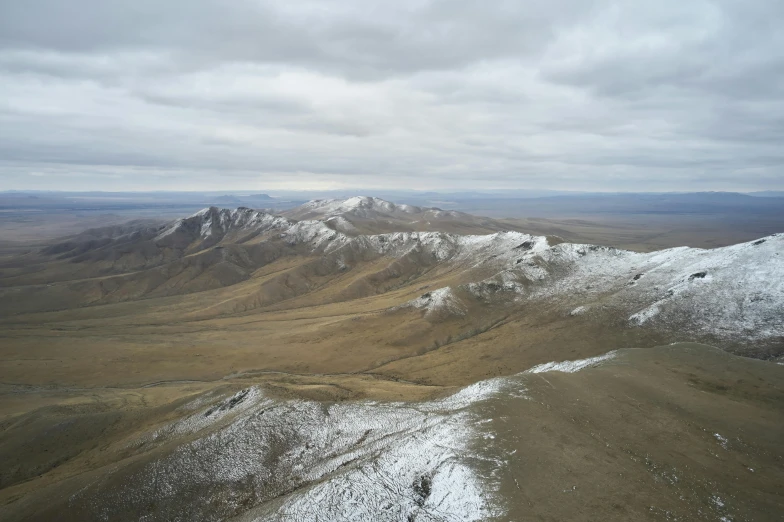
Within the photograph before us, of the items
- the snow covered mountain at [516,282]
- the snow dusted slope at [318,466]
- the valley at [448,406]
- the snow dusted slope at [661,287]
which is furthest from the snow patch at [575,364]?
the snow dusted slope at [661,287]

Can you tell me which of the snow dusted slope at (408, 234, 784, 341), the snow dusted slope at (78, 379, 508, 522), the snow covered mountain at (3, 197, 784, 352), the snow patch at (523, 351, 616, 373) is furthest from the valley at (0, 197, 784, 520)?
the snow patch at (523, 351, 616, 373)

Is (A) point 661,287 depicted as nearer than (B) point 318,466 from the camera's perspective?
No

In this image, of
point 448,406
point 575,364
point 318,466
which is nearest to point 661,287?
point 575,364

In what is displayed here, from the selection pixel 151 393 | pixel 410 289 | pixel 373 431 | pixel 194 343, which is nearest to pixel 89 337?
pixel 194 343

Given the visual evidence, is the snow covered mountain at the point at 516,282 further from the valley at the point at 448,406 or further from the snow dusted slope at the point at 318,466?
the snow dusted slope at the point at 318,466

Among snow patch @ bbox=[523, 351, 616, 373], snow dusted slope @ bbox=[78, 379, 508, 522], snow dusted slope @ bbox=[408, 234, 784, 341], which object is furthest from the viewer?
snow dusted slope @ bbox=[408, 234, 784, 341]

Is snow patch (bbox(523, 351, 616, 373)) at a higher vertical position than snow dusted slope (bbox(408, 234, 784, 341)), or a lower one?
lower

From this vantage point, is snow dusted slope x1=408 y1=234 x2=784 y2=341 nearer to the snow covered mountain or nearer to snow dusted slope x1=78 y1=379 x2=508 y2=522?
the snow covered mountain

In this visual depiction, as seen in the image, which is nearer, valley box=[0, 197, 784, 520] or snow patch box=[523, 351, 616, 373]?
valley box=[0, 197, 784, 520]

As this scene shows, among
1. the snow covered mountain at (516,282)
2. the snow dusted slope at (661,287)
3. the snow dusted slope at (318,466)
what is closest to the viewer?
Result: the snow dusted slope at (318,466)

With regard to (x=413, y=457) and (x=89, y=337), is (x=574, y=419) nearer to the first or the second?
(x=413, y=457)

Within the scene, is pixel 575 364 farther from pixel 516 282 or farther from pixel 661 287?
pixel 516 282
